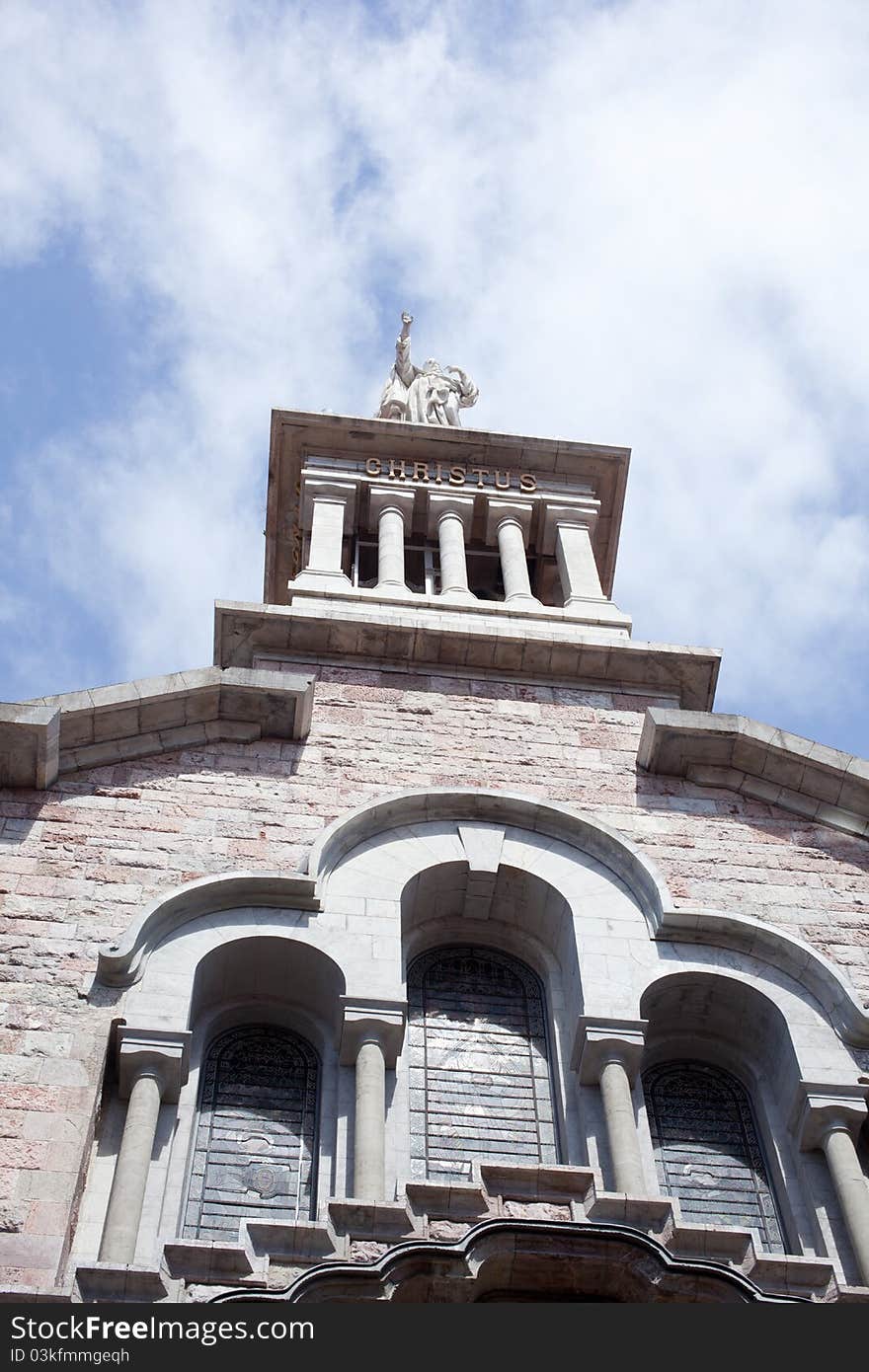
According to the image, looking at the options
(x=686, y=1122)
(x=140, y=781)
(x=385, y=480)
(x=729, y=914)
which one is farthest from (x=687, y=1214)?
(x=385, y=480)

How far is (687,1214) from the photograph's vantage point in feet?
42.8

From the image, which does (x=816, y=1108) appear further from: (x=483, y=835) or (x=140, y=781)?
(x=140, y=781)

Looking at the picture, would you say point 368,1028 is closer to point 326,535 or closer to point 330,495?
point 326,535

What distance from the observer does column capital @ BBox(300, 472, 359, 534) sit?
25.0 metres

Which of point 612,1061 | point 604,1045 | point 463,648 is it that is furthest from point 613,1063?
point 463,648

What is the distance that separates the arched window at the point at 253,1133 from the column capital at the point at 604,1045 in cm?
209

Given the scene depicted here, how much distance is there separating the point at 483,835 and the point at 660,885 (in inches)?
66.6

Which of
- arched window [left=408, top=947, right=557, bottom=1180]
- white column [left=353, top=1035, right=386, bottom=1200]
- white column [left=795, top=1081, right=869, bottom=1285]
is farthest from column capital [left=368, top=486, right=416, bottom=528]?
white column [left=795, top=1081, right=869, bottom=1285]

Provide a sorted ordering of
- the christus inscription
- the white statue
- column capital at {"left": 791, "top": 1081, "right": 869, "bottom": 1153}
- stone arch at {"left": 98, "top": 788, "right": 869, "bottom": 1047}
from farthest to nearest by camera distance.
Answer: the white statue, the christus inscription, stone arch at {"left": 98, "top": 788, "right": 869, "bottom": 1047}, column capital at {"left": 791, "top": 1081, "right": 869, "bottom": 1153}

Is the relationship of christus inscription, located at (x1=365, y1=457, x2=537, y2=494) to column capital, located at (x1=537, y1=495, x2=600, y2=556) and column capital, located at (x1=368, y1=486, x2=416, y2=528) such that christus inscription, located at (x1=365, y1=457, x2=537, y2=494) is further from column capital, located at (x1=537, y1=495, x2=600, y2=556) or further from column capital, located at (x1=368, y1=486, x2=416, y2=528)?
column capital, located at (x1=537, y1=495, x2=600, y2=556)

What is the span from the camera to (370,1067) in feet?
43.3

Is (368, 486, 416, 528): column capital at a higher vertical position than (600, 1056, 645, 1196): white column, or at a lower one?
higher

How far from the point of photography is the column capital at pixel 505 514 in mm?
25188

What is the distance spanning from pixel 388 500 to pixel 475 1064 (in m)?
12.4
